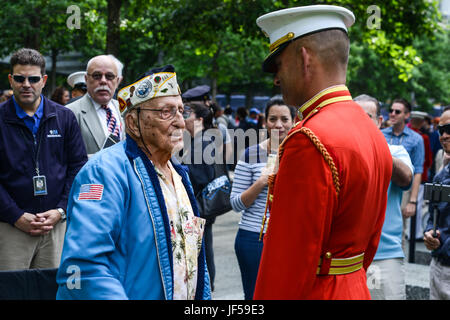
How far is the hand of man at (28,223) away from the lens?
4.14 m

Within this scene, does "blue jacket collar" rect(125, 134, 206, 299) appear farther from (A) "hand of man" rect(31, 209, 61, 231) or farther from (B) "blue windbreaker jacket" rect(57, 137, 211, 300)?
(A) "hand of man" rect(31, 209, 61, 231)

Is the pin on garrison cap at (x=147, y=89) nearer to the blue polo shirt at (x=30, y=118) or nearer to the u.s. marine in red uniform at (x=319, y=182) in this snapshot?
the u.s. marine in red uniform at (x=319, y=182)

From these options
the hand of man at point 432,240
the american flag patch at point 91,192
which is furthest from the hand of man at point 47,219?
the hand of man at point 432,240

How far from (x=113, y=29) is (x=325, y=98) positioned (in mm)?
7835

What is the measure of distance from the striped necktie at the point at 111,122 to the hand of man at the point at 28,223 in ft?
3.51

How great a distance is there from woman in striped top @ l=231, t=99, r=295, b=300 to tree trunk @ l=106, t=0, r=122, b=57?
5645mm

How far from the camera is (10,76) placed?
4457mm

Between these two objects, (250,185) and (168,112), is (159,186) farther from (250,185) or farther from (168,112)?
(250,185)

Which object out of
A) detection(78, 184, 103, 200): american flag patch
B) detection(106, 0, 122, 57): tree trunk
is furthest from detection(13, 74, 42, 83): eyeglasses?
detection(106, 0, 122, 57): tree trunk

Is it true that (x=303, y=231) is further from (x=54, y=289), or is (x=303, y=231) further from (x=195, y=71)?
(x=195, y=71)

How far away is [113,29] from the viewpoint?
9438 mm

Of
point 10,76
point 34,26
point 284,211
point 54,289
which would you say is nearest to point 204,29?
point 34,26
